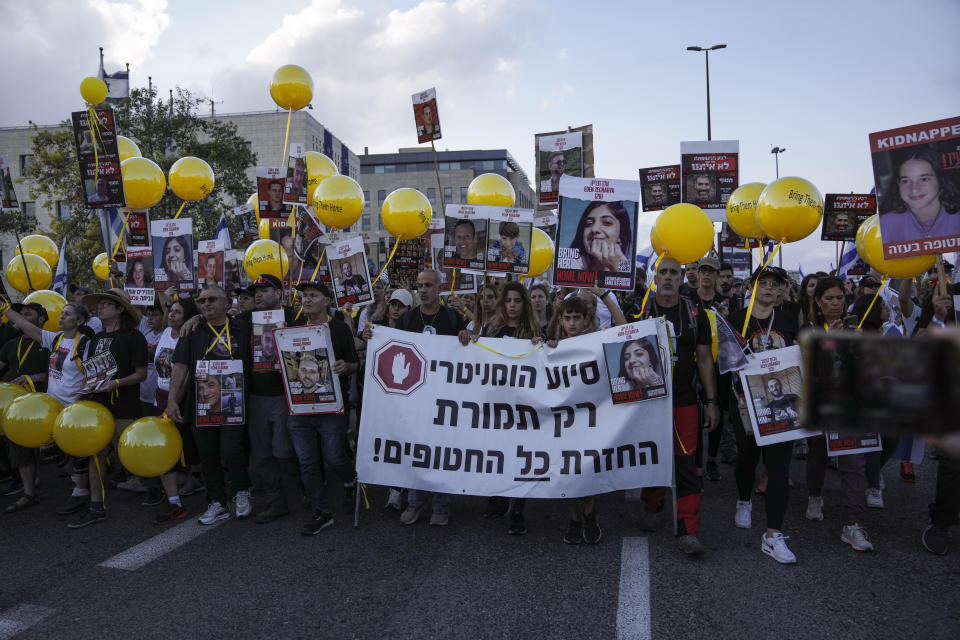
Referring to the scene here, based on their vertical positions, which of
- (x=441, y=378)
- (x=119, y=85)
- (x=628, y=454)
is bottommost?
(x=628, y=454)

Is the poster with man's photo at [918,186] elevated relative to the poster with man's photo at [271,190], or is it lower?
lower

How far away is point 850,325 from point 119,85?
18303 mm

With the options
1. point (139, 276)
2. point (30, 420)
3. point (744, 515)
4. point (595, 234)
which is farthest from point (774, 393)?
point (139, 276)

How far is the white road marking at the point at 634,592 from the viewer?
3346 mm

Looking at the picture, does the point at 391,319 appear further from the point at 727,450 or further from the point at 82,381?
the point at 727,450

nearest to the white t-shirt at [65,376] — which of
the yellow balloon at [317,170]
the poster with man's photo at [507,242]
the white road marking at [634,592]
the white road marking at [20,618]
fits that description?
the white road marking at [20,618]

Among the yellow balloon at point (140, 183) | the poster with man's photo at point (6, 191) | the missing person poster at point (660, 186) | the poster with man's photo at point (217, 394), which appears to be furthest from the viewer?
the missing person poster at point (660, 186)

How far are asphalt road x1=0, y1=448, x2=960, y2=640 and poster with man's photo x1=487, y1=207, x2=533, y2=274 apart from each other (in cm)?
249

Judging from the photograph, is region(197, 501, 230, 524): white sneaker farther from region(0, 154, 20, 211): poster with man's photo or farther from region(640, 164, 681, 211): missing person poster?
region(640, 164, 681, 211): missing person poster

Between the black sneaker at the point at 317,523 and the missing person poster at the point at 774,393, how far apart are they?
3.38m

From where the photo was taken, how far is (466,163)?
8338 centimetres

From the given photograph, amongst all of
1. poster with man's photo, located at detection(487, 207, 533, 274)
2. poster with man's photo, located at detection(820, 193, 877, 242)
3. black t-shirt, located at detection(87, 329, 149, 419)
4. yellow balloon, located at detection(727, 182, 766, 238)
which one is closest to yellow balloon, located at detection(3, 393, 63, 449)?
black t-shirt, located at detection(87, 329, 149, 419)

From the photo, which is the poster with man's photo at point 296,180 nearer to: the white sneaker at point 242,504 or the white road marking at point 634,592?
the white sneaker at point 242,504

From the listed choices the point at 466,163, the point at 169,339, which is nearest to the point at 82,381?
the point at 169,339
